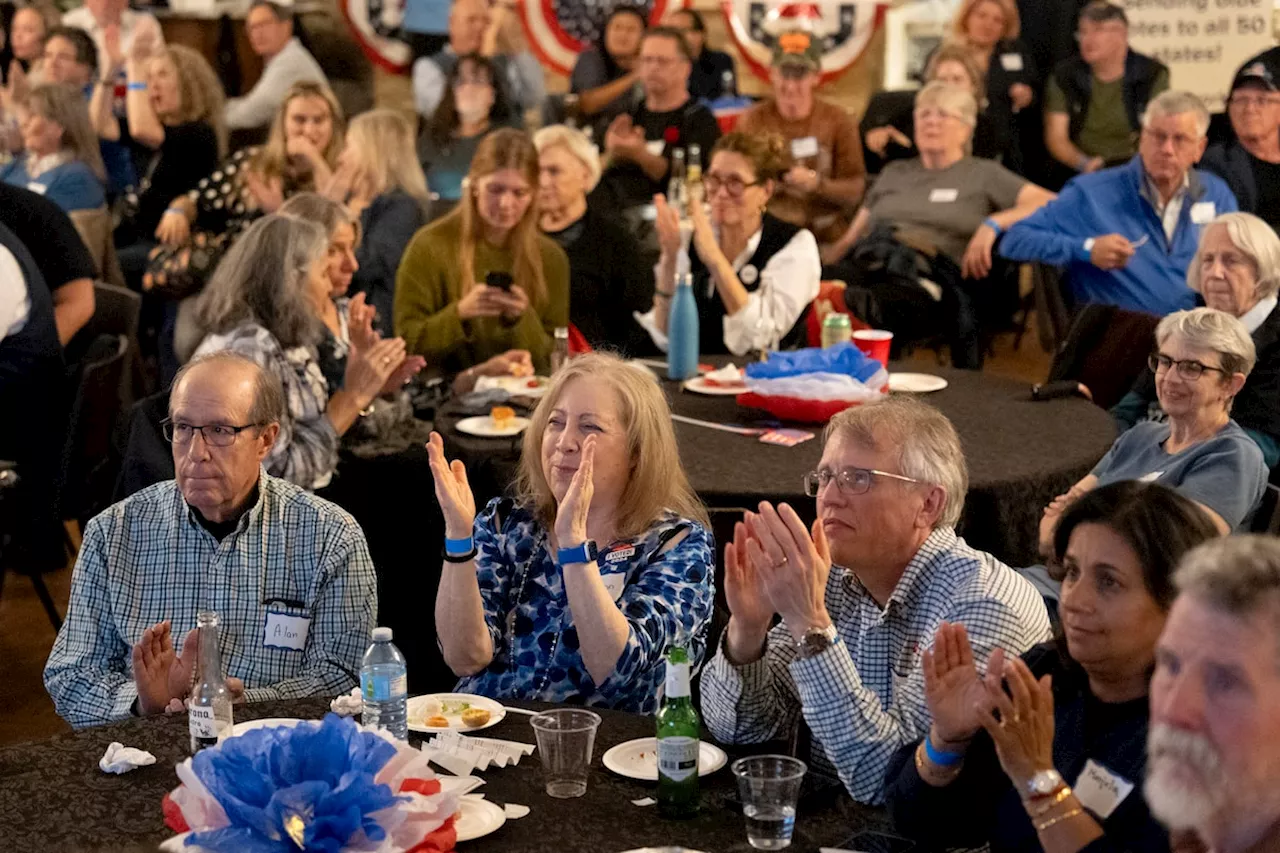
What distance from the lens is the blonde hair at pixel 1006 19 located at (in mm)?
8539

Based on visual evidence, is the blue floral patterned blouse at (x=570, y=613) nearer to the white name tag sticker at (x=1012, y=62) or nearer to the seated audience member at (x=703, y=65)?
the seated audience member at (x=703, y=65)

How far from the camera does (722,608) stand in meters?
3.24

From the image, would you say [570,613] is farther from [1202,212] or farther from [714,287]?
[1202,212]

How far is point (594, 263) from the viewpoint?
605 cm

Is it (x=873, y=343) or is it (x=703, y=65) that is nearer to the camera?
(x=873, y=343)

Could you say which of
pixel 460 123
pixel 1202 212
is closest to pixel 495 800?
pixel 1202 212

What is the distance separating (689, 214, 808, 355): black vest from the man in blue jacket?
1284 millimetres

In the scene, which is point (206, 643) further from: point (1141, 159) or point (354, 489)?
point (1141, 159)

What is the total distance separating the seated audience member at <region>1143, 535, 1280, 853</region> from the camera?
1570 mm

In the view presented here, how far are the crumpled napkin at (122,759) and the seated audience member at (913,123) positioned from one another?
612 cm

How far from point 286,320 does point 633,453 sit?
1528 mm

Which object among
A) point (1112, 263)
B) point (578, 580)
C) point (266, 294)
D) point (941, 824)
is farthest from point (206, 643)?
point (1112, 263)

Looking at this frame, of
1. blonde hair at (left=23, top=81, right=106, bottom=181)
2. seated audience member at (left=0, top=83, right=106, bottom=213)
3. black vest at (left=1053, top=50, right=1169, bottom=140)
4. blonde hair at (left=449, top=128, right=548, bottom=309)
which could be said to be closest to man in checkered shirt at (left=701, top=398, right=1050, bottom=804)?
blonde hair at (left=449, top=128, right=548, bottom=309)

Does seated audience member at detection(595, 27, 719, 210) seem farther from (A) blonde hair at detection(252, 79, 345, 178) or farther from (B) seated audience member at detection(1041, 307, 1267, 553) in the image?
(B) seated audience member at detection(1041, 307, 1267, 553)
